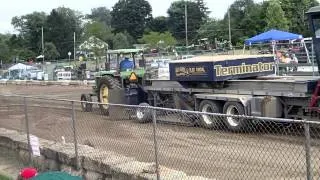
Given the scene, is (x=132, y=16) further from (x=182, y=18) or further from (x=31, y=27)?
(x=31, y=27)

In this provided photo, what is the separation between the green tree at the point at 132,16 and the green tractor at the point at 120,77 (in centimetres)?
12076

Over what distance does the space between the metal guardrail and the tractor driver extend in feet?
30.9

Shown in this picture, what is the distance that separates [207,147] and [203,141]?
167mm

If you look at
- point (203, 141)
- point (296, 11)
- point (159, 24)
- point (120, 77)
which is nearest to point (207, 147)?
point (203, 141)

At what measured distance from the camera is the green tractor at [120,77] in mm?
18766

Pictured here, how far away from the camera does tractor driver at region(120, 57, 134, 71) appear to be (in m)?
20.1

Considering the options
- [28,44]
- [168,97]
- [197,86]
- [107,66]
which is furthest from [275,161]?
[28,44]

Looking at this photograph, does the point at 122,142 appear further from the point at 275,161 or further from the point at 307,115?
the point at 307,115

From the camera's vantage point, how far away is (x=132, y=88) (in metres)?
18.7

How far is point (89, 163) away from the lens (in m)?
9.09

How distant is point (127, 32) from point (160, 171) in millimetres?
136731

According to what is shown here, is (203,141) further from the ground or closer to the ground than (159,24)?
closer to the ground

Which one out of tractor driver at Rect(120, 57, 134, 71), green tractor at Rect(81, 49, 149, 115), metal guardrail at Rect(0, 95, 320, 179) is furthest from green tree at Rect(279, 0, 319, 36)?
metal guardrail at Rect(0, 95, 320, 179)

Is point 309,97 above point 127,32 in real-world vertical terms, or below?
below
